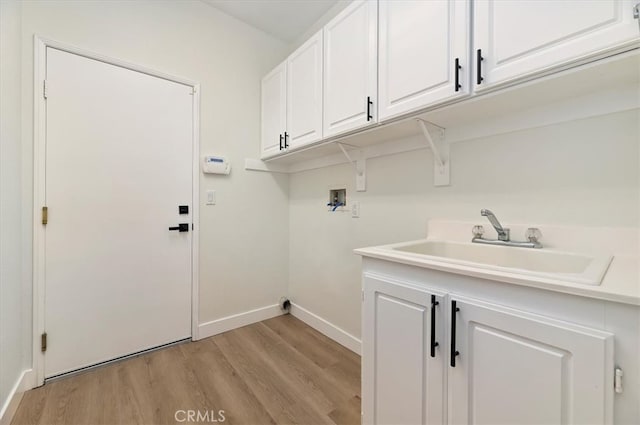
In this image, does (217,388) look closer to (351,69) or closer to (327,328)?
(327,328)

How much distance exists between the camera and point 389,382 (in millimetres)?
1070

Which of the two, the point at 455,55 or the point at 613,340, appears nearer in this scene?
the point at 613,340

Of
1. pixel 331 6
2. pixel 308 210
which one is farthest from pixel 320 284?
pixel 331 6

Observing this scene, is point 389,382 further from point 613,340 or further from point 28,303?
point 28,303

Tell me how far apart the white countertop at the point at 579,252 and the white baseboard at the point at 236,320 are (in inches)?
66.7

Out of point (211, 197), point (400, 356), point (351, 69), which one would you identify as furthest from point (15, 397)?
point (351, 69)

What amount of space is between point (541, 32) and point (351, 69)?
3.00 ft

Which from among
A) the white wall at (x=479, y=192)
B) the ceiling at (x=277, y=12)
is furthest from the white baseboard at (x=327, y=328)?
the ceiling at (x=277, y=12)

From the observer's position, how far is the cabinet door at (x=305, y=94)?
183 centimetres

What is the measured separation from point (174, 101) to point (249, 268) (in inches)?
60.8

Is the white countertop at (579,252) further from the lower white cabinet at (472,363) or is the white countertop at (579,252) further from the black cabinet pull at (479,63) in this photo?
the black cabinet pull at (479,63)

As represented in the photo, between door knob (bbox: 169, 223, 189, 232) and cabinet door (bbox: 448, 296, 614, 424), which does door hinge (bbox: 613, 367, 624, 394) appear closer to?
cabinet door (bbox: 448, 296, 614, 424)

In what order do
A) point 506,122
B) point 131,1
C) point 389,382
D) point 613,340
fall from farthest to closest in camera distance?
point 131,1 < point 506,122 < point 389,382 < point 613,340

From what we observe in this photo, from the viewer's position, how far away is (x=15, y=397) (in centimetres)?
139
